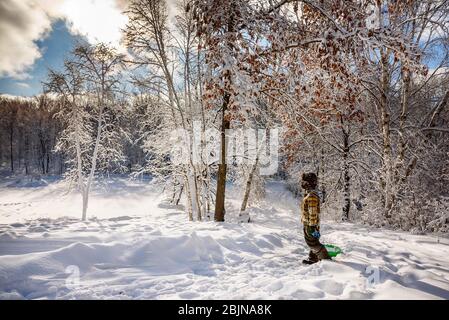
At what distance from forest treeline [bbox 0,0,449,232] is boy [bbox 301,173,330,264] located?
2525mm

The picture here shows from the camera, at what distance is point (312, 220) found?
4430mm

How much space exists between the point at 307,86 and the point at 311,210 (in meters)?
3.67

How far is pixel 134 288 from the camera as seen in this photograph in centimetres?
364

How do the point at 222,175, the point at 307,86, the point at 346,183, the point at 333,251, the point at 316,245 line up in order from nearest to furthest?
the point at 316,245, the point at 333,251, the point at 307,86, the point at 222,175, the point at 346,183

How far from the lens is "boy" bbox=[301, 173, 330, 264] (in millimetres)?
4402

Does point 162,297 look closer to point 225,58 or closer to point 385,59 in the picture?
point 225,58

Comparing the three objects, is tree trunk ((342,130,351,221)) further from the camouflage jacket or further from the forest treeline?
the camouflage jacket

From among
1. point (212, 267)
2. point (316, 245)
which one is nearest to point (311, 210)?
point (316, 245)

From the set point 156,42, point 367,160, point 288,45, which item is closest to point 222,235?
point 288,45

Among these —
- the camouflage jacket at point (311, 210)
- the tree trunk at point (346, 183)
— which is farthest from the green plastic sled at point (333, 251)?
the tree trunk at point (346, 183)

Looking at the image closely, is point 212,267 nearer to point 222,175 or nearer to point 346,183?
point 222,175

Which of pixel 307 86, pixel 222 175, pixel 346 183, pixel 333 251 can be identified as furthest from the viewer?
pixel 346 183

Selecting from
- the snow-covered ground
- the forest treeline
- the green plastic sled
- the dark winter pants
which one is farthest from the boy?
the forest treeline
